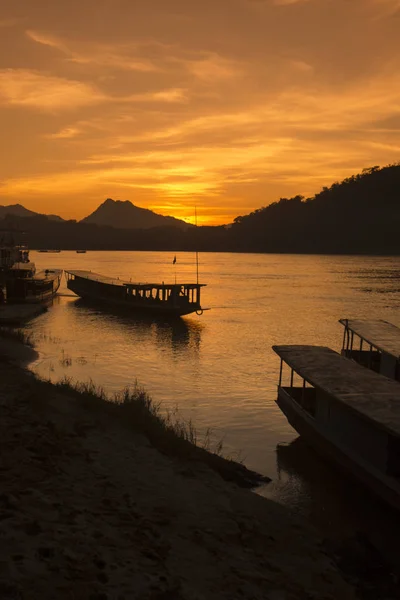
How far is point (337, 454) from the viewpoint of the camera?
17.4 metres

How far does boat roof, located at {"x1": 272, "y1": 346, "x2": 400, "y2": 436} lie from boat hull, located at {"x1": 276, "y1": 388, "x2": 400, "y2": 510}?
157 centimetres

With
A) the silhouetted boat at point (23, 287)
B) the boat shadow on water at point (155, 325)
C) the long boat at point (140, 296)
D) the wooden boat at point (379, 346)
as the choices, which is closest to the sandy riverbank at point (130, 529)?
the wooden boat at point (379, 346)

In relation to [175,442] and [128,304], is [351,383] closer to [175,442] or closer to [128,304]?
[175,442]

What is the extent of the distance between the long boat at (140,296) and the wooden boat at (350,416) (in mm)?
37124

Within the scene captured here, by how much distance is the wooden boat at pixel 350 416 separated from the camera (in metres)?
14.7

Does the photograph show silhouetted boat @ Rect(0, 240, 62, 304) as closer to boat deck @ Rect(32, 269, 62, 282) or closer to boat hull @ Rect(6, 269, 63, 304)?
boat hull @ Rect(6, 269, 63, 304)

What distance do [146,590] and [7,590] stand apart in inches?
83.5

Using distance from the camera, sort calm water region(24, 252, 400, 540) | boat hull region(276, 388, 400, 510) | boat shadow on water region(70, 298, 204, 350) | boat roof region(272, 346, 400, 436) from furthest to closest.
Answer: boat shadow on water region(70, 298, 204, 350) < calm water region(24, 252, 400, 540) < boat roof region(272, 346, 400, 436) < boat hull region(276, 388, 400, 510)

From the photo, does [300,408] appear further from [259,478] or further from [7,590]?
[7,590]

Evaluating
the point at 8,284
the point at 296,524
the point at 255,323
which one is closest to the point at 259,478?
the point at 296,524

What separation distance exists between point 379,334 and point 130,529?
20.0 meters

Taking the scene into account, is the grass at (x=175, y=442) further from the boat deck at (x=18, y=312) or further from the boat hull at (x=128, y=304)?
the boat hull at (x=128, y=304)

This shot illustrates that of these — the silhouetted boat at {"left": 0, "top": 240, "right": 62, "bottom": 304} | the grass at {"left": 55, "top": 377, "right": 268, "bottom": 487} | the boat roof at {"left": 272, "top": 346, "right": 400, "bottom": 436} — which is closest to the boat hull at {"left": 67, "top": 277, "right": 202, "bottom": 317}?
the silhouetted boat at {"left": 0, "top": 240, "right": 62, "bottom": 304}

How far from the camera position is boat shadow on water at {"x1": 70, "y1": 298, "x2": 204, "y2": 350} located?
48.4 meters
